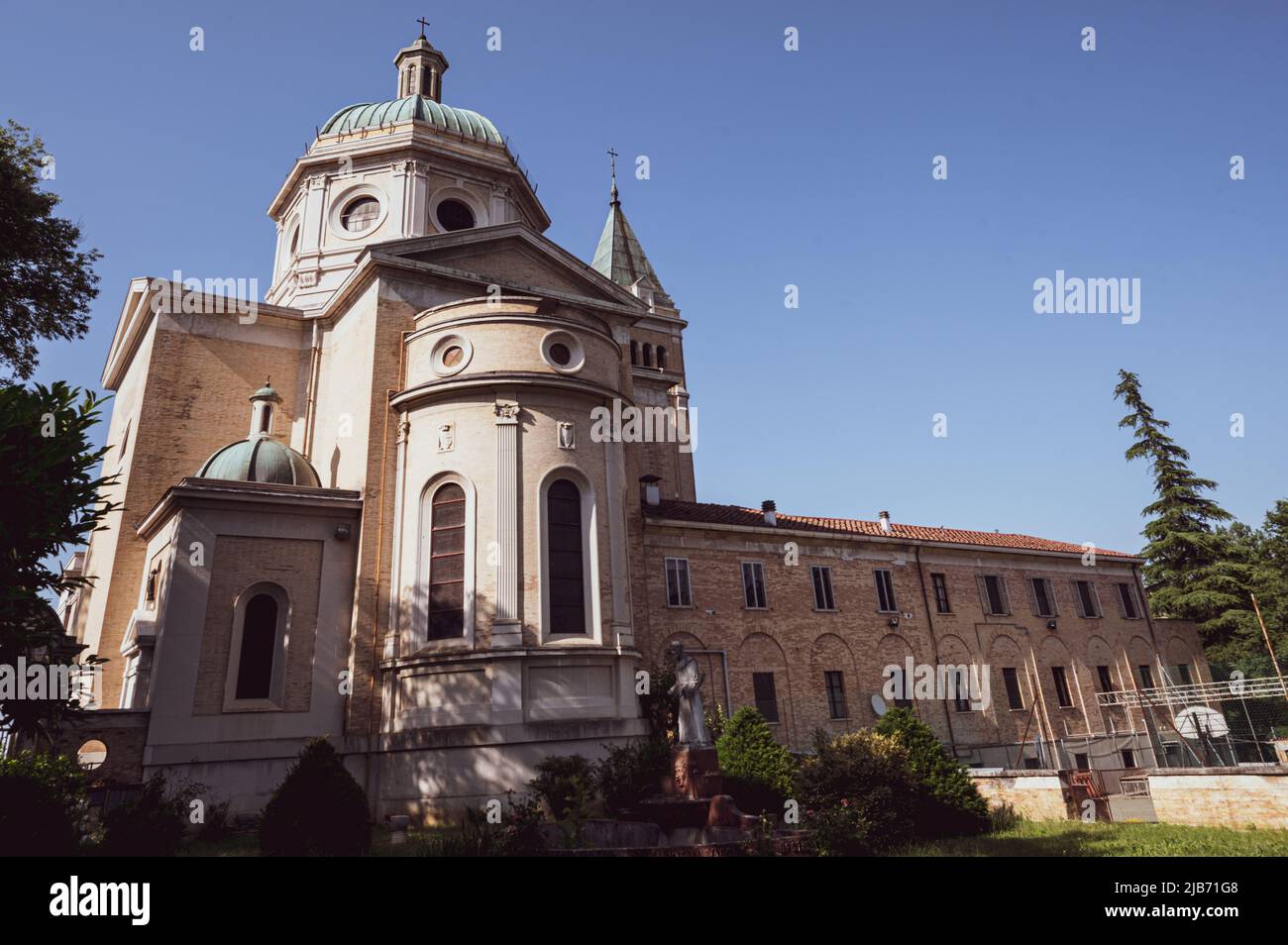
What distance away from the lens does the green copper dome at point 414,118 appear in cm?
3088

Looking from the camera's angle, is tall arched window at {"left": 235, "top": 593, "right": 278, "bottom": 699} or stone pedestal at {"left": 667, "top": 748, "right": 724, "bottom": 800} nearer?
stone pedestal at {"left": 667, "top": 748, "right": 724, "bottom": 800}

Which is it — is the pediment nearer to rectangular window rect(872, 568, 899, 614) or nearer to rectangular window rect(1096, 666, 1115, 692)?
rectangular window rect(872, 568, 899, 614)

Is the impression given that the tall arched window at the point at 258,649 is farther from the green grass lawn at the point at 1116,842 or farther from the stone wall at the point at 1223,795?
the stone wall at the point at 1223,795

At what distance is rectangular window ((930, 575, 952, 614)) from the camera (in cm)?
2958

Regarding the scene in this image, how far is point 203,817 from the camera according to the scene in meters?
16.0

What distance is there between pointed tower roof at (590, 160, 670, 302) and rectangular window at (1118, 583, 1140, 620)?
91.4ft

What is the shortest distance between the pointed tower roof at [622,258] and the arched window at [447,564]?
1124 inches

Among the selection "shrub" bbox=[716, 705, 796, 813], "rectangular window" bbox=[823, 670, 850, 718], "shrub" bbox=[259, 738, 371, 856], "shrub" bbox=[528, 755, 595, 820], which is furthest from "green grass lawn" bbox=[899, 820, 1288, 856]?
"rectangular window" bbox=[823, 670, 850, 718]

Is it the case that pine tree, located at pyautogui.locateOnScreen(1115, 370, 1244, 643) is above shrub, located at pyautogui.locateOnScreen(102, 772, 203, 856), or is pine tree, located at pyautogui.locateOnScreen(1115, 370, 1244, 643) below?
above

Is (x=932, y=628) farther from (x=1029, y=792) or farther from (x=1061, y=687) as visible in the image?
(x=1029, y=792)
